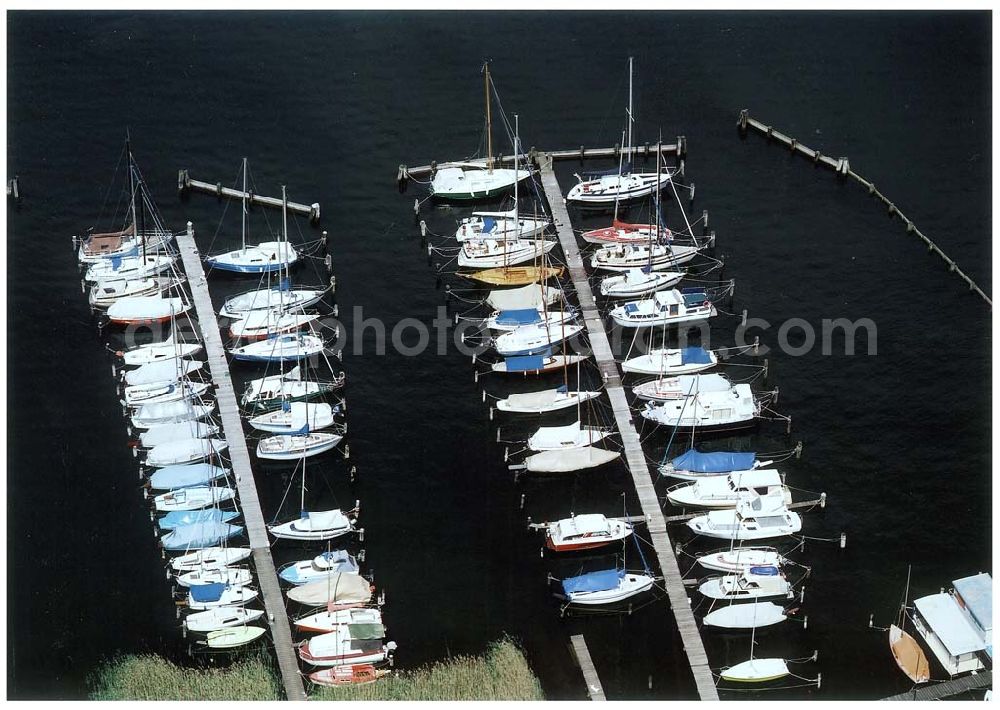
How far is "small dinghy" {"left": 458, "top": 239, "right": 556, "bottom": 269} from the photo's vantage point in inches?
6299

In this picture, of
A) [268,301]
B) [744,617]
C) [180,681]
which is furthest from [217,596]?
[744,617]

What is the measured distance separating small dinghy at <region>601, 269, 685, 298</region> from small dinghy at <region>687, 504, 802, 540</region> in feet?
81.4

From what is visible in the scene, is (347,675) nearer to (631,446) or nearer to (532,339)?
(631,446)

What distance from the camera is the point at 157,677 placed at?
130 m

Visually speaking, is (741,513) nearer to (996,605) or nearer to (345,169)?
(996,605)

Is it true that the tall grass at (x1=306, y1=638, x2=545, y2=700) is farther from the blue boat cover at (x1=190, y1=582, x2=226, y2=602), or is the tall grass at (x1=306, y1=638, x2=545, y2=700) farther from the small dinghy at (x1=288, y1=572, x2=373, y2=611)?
the blue boat cover at (x1=190, y1=582, x2=226, y2=602)

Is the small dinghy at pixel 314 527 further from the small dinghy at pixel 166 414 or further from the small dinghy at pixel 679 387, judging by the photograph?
the small dinghy at pixel 679 387

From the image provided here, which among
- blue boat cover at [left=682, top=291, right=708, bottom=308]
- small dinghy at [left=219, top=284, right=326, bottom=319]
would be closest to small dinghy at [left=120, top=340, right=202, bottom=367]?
small dinghy at [left=219, top=284, right=326, bottom=319]

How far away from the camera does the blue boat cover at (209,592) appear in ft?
438

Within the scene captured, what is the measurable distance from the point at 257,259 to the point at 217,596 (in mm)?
Answer: 34852

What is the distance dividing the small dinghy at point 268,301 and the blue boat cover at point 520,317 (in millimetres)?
14451

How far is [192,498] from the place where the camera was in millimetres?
139750

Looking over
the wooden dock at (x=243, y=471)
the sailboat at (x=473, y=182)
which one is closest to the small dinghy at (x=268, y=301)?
the wooden dock at (x=243, y=471)

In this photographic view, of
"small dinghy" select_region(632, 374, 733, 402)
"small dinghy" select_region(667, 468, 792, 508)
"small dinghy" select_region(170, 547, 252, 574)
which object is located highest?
"small dinghy" select_region(632, 374, 733, 402)
